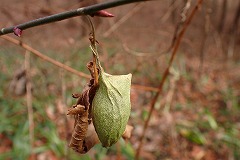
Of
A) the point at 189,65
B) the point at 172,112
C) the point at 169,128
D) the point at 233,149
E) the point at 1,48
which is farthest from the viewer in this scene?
the point at 189,65

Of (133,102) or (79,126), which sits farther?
(133,102)

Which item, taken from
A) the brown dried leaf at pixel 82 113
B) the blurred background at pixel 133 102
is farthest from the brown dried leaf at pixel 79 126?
the blurred background at pixel 133 102

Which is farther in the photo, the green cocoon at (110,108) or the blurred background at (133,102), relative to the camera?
the blurred background at (133,102)

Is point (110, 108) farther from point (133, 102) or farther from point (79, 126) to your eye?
point (133, 102)

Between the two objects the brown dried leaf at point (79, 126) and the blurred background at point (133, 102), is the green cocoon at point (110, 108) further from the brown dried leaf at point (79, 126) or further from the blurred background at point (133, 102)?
the blurred background at point (133, 102)

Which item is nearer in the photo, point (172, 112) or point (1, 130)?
point (1, 130)

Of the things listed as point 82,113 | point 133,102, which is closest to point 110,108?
point 82,113

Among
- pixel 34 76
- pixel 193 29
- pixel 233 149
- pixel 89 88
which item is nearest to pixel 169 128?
pixel 233 149

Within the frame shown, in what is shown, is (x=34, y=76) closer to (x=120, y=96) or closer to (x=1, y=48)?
(x=1, y=48)
